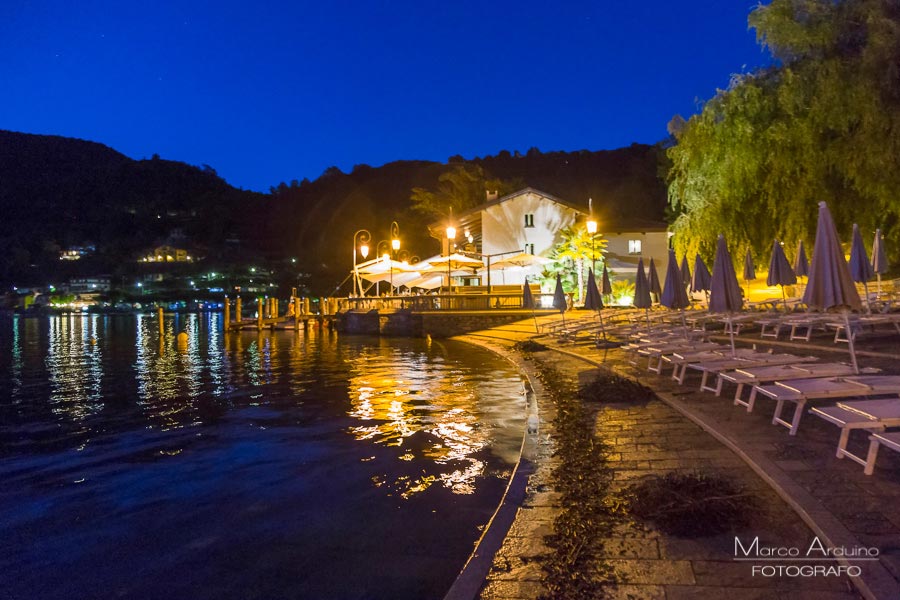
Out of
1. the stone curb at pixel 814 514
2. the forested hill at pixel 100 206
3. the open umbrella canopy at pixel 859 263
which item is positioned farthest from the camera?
the forested hill at pixel 100 206

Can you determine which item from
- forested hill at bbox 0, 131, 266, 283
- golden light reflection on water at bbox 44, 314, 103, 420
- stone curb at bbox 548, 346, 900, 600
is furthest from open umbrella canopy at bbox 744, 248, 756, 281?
forested hill at bbox 0, 131, 266, 283

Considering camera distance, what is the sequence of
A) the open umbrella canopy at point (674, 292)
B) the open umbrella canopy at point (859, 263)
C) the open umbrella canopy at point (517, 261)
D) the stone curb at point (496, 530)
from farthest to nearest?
the open umbrella canopy at point (517, 261) → the open umbrella canopy at point (859, 263) → the open umbrella canopy at point (674, 292) → the stone curb at point (496, 530)

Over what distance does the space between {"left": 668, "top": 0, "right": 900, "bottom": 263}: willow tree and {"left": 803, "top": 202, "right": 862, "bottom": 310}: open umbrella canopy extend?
30.5 feet

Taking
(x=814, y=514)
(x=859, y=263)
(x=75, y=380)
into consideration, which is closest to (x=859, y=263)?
(x=859, y=263)

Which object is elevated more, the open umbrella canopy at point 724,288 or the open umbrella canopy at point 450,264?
the open umbrella canopy at point 450,264

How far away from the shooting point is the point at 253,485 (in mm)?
7344

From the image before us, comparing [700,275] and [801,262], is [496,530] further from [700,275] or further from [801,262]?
[801,262]

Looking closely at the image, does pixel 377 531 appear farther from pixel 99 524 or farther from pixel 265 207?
pixel 265 207

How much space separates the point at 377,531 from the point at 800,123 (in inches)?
606

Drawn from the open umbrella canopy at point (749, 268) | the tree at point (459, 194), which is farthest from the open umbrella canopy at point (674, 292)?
the tree at point (459, 194)

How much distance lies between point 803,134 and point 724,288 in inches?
335

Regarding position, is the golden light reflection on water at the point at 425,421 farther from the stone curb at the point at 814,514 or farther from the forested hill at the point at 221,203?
the forested hill at the point at 221,203

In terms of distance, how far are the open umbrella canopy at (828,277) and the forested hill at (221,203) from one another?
6147 centimetres

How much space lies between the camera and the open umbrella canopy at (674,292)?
40.2ft
